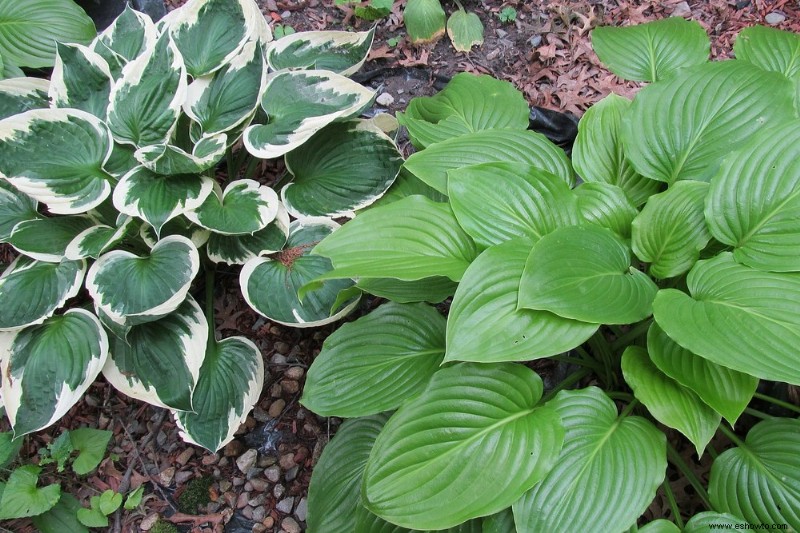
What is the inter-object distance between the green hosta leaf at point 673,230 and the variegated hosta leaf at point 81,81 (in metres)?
1.92

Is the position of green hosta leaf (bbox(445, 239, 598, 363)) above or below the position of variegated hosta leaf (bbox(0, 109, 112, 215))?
above

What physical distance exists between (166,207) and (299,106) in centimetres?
59

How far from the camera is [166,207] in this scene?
6.36ft

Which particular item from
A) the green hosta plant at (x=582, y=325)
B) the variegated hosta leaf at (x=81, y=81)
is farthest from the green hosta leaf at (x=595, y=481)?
the variegated hosta leaf at (x=81, y=81)

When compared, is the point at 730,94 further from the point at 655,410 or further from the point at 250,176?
the point at 250,176

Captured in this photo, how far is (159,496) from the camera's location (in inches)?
83.2

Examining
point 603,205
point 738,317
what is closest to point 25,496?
point 603,205

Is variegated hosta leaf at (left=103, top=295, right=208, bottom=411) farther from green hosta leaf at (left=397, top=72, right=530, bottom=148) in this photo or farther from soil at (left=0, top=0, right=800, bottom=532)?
green hosta leaf at (left=397, top=72, right=530, bottom=148)

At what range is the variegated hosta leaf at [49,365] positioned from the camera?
1.86 m

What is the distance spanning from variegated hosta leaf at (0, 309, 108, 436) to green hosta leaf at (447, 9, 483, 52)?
2157 millimetres

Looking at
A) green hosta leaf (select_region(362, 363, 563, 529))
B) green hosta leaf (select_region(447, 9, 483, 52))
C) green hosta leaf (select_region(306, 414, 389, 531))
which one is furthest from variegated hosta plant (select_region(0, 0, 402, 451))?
green hosta leaf (select_region(447, 9, 483, 52))

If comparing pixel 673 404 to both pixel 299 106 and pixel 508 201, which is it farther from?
pixel 299 106

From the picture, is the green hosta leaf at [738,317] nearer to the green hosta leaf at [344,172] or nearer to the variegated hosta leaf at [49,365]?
the green hosta leaf at [344,172]

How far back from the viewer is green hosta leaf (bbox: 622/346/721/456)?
145 cm
